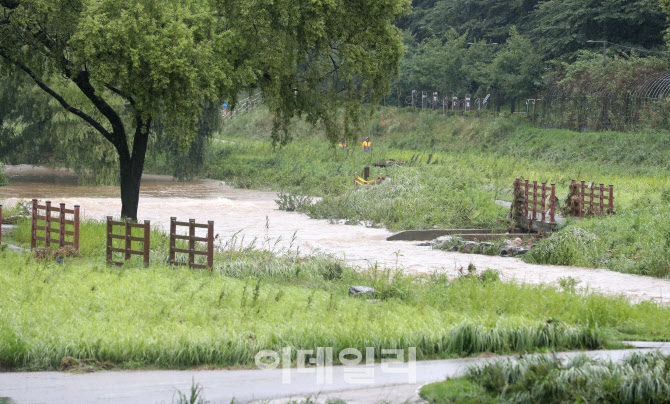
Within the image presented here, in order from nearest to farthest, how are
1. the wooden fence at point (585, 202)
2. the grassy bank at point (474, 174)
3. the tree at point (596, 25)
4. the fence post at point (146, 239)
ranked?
the fence post at point (146, 239)
the grassy bank at point (474, 174)
the wooden fence at point (585, 202)
the tree at point (596, 25)

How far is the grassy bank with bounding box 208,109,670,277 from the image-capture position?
856 inches

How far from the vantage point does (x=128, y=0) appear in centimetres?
2111

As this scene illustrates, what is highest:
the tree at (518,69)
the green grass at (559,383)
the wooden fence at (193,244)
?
the tree at (518,69)

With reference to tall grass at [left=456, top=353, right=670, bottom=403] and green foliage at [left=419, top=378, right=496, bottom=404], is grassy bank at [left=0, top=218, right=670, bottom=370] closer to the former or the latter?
green foliage at [left=419, top=378, right=496, bottom=404]

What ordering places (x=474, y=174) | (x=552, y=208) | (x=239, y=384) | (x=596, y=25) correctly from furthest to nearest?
(x=596, y=25) < (x=474, y=174) < (x=552, y=208) < (x=239, y=384)

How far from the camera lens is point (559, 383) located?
7.51 m

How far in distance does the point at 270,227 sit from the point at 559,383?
21.4 meters

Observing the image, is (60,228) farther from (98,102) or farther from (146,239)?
(98,102)

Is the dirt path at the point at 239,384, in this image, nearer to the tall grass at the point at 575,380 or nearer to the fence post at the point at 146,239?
the tall grass at the point at 575,380

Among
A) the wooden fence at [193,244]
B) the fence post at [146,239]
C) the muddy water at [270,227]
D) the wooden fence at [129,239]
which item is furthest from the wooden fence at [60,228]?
the muddy water at [270,227]

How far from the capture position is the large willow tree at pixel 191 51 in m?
20.6

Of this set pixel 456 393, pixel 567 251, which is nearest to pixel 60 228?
pixel 456 393

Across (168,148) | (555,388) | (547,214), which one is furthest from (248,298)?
(168,148)

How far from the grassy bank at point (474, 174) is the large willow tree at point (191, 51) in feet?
22.1
